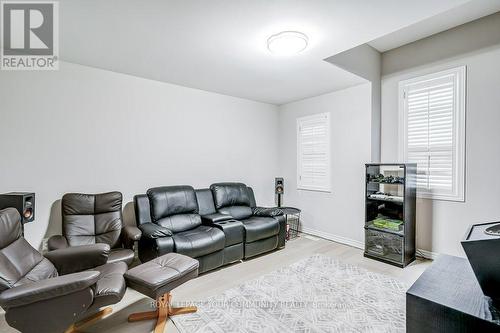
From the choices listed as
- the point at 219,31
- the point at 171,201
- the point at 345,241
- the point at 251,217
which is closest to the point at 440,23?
the point at 219,31

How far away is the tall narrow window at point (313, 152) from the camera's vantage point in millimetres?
4332

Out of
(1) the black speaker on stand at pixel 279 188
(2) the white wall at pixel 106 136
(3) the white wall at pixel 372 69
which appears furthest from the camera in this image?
(1) the black speaker on stand at pixel 279 188

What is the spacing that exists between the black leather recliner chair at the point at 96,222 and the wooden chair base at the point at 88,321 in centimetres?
54

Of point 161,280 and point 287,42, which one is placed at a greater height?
point 287,42

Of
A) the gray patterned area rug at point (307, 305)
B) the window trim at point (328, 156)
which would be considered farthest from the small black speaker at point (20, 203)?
the window trim at point (328, 156)

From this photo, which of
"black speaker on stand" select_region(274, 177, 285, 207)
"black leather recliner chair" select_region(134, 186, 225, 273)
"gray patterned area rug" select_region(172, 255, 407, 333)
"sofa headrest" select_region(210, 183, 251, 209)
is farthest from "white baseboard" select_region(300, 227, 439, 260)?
"black leather recliner chair" select_region(134, 186, 225, 273)

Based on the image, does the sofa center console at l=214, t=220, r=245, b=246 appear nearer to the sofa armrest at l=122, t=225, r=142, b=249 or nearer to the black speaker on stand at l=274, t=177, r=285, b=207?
the sofa armrest at l=122, t=225, r=142, b=249

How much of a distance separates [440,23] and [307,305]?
3700 mm

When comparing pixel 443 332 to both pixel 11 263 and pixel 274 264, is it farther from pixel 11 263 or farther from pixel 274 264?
pixel 11 263

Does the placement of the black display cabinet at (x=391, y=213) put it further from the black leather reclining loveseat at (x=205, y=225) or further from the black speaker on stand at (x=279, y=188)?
the black speaker on stand at (x=279, y=188)

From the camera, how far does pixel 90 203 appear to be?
9.56 feet

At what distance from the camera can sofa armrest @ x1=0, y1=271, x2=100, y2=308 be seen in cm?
149

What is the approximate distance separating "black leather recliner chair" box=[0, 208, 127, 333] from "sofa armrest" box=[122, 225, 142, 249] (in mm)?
445

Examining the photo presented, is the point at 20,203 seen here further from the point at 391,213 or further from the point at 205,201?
the point at 391,213
